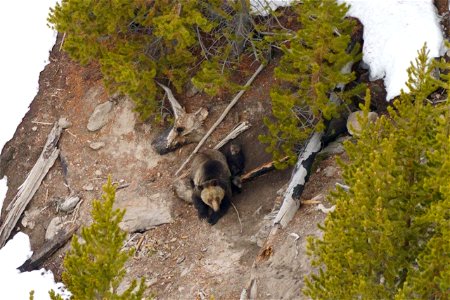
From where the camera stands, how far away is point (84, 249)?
28.0 feet

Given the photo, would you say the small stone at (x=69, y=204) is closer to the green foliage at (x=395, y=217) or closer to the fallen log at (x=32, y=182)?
the fallen log at (x=32, y=182)

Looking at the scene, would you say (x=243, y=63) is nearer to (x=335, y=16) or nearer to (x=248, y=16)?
(x=248, y=16)

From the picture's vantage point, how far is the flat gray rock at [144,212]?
14.6 metres

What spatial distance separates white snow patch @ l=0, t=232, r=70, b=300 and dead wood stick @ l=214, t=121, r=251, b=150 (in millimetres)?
4866

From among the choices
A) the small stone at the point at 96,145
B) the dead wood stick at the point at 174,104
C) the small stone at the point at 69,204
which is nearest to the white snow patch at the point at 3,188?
the small stone at the point at 69,204

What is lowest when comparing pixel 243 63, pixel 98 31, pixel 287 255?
pixel 287 255

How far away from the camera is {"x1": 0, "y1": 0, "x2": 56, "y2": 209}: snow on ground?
18250mm

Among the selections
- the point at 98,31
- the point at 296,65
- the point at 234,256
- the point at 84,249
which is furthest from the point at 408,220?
the point at 98,31

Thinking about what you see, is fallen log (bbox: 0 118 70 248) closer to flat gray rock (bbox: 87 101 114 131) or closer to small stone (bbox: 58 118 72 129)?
small stone (bbox: 58 118 72 129)

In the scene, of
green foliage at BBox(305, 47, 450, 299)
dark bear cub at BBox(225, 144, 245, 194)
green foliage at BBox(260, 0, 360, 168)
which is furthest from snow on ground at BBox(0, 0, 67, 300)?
green foliage at BBox(305, 47, 450, 299)

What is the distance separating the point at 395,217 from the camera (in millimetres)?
7719

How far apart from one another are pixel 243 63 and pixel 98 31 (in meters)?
3.51

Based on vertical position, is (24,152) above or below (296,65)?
above

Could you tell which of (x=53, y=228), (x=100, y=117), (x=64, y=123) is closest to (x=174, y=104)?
(x=100, y=117)
